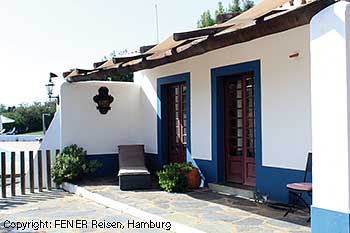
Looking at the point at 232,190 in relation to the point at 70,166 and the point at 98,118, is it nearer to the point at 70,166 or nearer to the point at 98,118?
the point at 70,166

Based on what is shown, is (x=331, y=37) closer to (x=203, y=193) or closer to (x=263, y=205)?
(x=263, y=205)

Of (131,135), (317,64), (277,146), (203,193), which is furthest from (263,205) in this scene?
(131,135)

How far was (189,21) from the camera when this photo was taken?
17.5 meters

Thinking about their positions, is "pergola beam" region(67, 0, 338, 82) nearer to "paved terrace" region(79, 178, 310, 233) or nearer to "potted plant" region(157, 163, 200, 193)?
"potted plant" region(157, 163, 200, 193)

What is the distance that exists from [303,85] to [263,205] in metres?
2.16

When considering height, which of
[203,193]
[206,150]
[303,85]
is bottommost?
[203,193]

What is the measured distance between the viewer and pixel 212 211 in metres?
7.07

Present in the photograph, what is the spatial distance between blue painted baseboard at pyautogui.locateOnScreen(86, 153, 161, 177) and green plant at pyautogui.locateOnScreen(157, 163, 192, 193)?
7.70 ft

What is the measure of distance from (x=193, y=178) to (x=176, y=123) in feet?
7.19

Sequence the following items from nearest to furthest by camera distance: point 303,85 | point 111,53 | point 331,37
Result: point 331,37 < point 303,85 < point 111,53

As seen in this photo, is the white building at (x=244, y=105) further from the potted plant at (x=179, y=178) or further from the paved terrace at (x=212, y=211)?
the paved terrace at (x=212, y=211)

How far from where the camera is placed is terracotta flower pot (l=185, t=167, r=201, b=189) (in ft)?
30.7

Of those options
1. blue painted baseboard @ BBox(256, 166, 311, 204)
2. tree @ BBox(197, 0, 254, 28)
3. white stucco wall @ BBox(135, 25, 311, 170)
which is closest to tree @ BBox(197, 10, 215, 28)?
tree @ BBox(197, 0, 254, 28)

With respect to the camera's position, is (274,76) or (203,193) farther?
(203,193)
